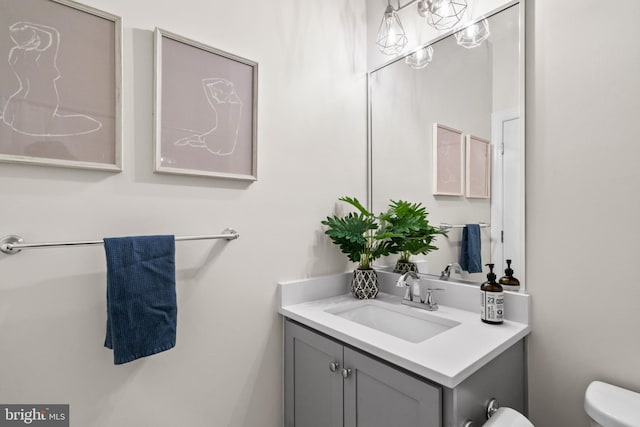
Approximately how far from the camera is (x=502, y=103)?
1.25 meters

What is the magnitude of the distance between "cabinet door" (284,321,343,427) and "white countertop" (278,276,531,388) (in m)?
0.07

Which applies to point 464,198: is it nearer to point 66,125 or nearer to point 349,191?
point 349,191

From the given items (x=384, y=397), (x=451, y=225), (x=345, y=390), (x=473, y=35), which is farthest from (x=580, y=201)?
(x=345, y=390)

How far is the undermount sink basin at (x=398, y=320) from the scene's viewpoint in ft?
4.09

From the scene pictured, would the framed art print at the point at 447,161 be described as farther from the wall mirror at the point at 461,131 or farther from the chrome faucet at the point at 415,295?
the chrome faucet at the point at 415,295

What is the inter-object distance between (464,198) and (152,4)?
1388 millimetres

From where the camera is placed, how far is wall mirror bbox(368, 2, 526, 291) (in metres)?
1.22

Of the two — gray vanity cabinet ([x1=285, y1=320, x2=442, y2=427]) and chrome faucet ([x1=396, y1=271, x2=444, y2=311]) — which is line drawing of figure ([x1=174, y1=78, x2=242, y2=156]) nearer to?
gray vanity cabinet ([x1=285, y1=320, x2=442, y2=427])

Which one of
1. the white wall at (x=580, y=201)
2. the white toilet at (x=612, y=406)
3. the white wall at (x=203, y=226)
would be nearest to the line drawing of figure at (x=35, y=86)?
the white wall at (x=203, y=226)

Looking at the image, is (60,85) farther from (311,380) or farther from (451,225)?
(451,225)

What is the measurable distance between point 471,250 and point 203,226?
1090mm

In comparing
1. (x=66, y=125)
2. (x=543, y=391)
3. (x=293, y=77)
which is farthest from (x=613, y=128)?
(x=66, y=125)

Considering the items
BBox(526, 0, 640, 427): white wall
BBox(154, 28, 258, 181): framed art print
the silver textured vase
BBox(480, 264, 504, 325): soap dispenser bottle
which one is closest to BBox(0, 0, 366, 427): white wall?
BBox(154, 28, 258, 181): framed art print

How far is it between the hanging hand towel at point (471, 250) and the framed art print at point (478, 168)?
14cm
